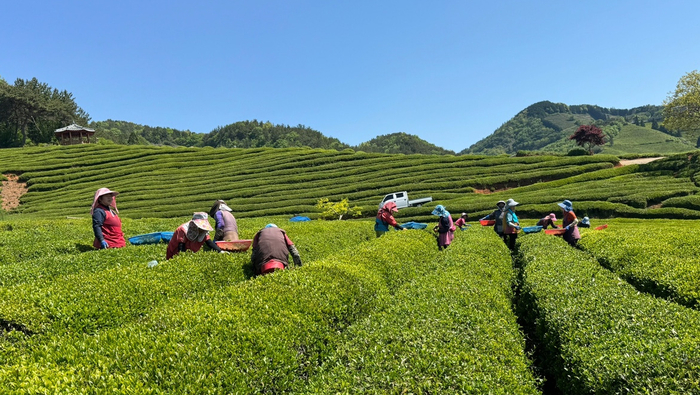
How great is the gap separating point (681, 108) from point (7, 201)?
7218cm

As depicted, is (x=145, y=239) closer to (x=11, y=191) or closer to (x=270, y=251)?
(x=270, y=251)

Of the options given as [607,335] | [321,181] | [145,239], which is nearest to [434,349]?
[607,335]

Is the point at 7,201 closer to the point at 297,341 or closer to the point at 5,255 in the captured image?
the point at 5,255

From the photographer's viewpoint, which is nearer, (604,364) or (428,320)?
(604,364)

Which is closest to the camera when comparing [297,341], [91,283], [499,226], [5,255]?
[297,341]

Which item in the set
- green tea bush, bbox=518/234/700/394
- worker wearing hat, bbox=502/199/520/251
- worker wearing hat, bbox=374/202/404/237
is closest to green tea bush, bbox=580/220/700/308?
green tea bush, bbox=518/234/700/394

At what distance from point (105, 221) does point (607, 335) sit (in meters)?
9.91

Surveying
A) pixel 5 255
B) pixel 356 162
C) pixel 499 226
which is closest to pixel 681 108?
pixel 356 162

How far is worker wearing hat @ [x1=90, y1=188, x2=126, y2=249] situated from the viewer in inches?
319

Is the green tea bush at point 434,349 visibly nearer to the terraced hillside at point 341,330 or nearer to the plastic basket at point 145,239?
the terraced hillside at point 341,330

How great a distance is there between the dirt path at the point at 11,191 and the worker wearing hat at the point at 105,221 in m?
39.7

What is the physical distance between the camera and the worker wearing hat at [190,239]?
7839 millimetres

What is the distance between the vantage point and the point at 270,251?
7.04 m

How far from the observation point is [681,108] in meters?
38.1
